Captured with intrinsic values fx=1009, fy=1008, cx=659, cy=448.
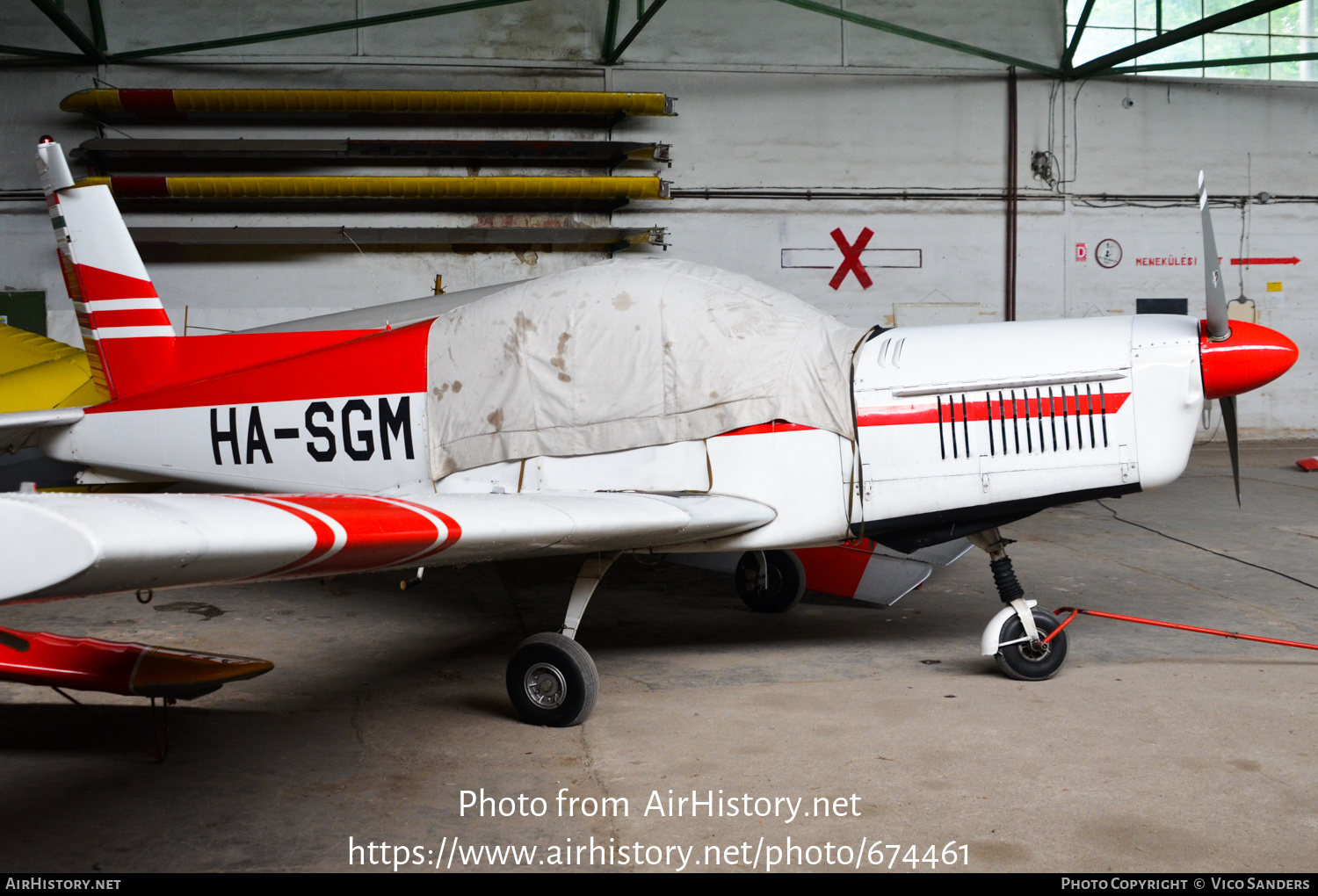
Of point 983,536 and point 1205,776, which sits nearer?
point 1205,776

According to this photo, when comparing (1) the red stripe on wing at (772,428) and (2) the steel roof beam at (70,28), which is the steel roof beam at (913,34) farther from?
(1) the red stripe on wing at (772,428)

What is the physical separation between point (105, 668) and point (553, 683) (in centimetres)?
143

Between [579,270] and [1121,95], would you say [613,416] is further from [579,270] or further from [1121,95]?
[1121,95]

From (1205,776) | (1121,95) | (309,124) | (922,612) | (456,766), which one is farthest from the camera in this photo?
(1121,95)

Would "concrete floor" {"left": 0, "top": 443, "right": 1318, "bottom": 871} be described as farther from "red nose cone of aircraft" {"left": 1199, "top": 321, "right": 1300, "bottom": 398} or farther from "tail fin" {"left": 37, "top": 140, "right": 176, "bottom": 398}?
"tail fin" {"left": 37, "top": 140, "right": 176, "bottom": 398}

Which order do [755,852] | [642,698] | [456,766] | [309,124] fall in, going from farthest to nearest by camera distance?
[309,124]
[642,698]
[456,766]
[755,852]

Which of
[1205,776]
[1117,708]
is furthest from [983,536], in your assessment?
[1205,776]

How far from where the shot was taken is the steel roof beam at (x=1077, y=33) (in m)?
11.4

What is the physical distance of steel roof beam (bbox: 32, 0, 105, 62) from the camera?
9336 mm

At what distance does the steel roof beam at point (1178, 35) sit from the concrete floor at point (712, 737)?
19.5ft

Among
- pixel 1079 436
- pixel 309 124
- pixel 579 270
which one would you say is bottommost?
pixel 1079 436

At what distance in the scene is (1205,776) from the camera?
2.90m

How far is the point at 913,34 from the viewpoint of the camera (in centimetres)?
1099

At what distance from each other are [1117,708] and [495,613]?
3098mm
